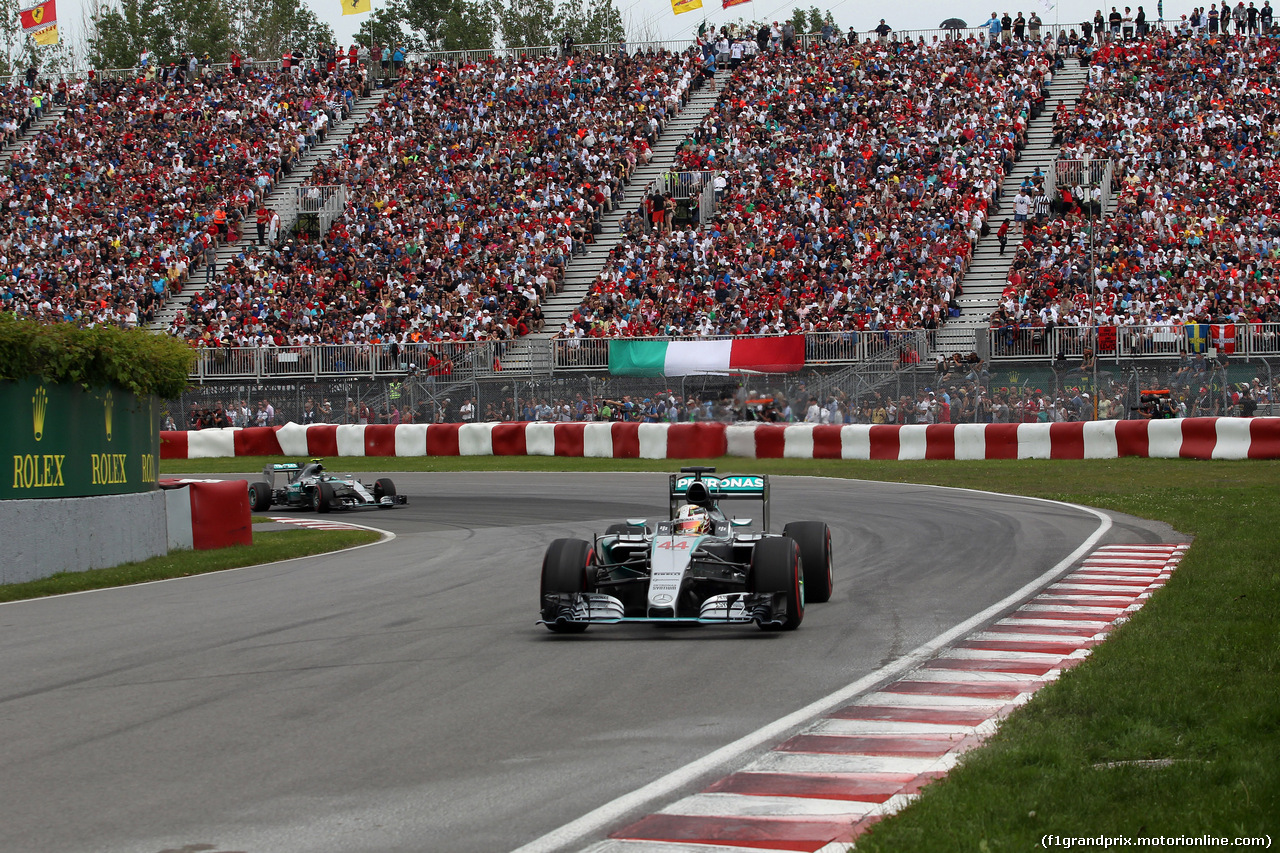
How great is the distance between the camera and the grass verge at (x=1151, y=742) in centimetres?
510

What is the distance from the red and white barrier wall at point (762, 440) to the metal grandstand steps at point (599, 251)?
305 centimetres

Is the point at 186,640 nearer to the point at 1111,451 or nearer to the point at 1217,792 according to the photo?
the point at 1217,792

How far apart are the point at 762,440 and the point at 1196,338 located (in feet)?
31.5

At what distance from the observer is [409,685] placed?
326 inches

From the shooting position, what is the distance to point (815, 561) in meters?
11.4

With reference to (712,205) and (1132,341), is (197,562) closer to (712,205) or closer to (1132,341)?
(1132,341)

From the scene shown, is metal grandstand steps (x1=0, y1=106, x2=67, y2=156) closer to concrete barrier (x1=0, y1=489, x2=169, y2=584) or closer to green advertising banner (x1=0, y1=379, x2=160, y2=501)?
green advertising banner (x1=0, y1=379, x2=160, y2=501)

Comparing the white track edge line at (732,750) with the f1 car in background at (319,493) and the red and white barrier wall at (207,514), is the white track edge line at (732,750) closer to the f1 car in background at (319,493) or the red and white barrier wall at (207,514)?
the red and white barrier wall at (207,514)

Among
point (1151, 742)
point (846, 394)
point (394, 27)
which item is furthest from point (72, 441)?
point (394, 27)

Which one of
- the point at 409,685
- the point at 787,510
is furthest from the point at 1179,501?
the point at 409,685

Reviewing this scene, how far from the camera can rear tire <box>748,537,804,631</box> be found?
995 cm

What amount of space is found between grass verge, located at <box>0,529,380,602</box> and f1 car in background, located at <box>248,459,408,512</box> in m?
3.79

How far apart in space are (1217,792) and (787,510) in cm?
1424

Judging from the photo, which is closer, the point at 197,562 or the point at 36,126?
the point at 197,562
